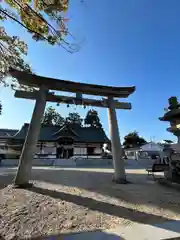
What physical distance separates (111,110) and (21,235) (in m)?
5.63

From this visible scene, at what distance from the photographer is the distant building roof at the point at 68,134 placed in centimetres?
2562

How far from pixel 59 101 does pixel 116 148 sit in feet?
9.97

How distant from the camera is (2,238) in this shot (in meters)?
2.70

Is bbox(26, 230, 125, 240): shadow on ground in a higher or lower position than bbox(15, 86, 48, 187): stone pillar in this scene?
lower

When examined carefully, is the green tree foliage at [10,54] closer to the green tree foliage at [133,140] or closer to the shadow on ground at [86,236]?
the shadow on ground at [86,236]

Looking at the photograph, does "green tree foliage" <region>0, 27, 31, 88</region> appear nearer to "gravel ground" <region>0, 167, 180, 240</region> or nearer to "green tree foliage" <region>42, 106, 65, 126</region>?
"gravel ground" <region>0, 167, 180, 240</region>

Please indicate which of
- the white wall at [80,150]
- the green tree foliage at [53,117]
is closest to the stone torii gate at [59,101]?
the white wall at [80,150]

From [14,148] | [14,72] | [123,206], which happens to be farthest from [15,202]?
[14,148]

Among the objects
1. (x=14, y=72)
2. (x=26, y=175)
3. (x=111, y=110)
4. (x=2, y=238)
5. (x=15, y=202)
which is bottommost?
(x=2, y=238)

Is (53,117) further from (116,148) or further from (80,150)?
(116,148)

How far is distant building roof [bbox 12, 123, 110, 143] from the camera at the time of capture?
25.6 m

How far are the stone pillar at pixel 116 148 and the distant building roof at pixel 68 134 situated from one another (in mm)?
18760

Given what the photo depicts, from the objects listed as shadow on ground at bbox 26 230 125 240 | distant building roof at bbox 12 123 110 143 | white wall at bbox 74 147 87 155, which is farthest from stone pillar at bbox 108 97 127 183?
white wall at bbox 74 147 87 155

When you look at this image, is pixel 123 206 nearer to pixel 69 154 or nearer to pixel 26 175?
pixel 26 175
